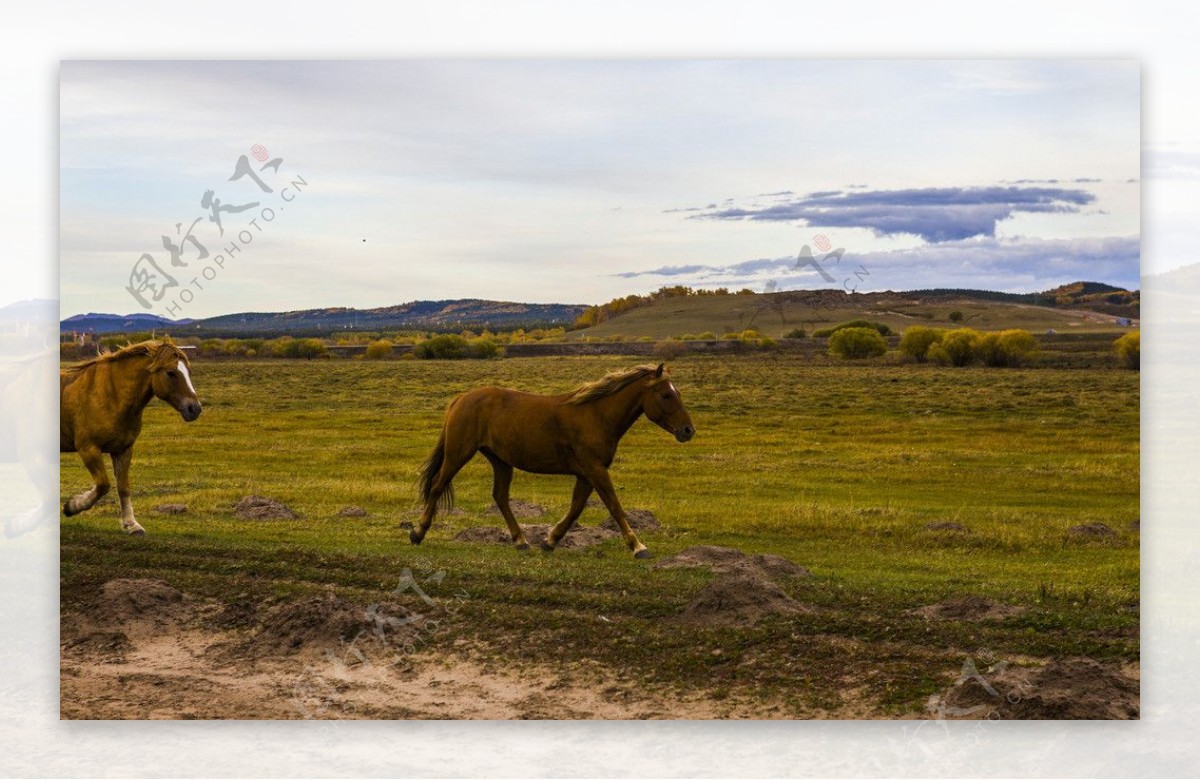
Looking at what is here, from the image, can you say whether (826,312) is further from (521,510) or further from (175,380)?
(175,380)

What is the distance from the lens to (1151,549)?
978 cm

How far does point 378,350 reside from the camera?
11.0 m

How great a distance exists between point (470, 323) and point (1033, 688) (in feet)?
17.5

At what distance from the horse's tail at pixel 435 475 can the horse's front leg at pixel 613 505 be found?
1.29 m

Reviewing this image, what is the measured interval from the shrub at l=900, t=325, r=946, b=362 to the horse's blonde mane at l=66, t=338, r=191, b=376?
6.09 metres

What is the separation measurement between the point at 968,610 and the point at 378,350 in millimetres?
5426

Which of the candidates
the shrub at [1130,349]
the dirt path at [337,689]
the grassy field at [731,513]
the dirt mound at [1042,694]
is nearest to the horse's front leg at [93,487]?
the grassy field at [731,513]

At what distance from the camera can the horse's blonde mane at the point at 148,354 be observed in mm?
10133

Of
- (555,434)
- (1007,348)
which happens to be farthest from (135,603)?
(1007,348)

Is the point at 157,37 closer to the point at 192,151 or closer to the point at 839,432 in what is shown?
the point at 192,151

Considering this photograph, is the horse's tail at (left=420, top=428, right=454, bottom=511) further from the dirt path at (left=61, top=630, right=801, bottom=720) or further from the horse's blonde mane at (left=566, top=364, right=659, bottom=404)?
the dirt path at (left=61, top=630, right=801, bottom=720)

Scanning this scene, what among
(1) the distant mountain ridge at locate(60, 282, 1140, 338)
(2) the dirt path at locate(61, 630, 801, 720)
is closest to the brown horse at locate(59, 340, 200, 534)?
(1) the distant mountain ridge at locate(60, 282, 1140, 338)

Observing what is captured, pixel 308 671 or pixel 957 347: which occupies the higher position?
pixel 957 347

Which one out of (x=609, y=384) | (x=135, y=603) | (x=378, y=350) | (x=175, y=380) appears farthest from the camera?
(x=378, y=350)
